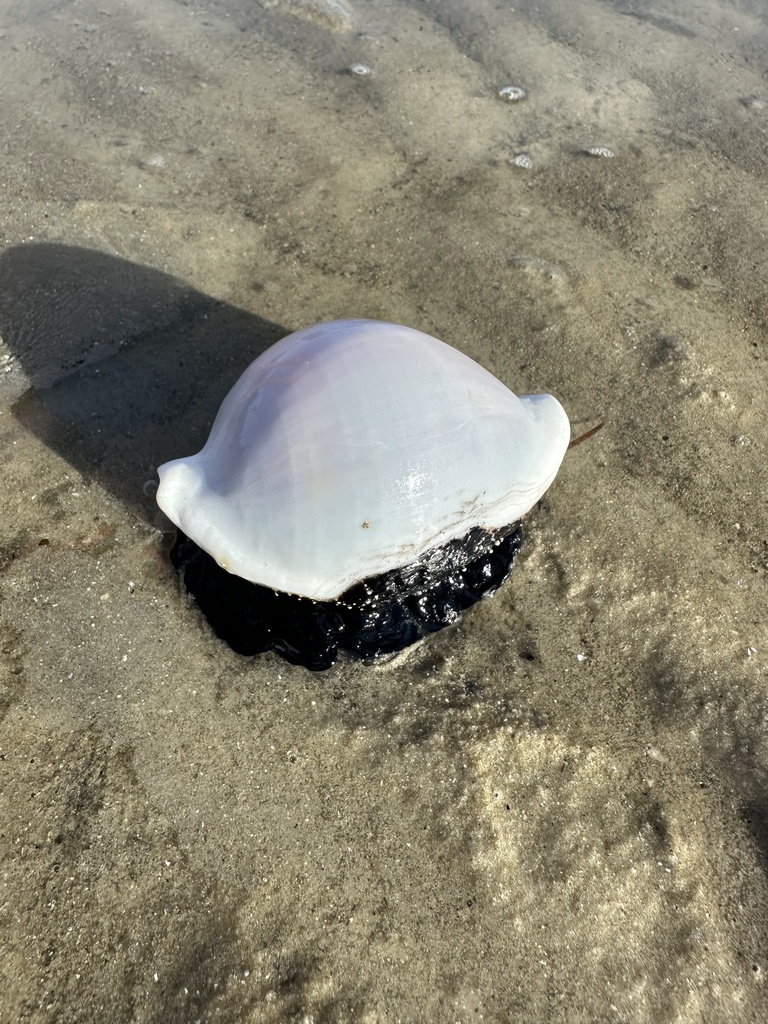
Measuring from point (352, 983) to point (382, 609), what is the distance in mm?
1168

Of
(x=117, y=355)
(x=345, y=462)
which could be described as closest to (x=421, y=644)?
(x=345, y=462)

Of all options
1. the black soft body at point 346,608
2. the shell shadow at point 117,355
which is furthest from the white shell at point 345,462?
A: the shell shadow at point 117,355

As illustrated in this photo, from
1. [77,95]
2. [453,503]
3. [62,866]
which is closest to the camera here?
[62,866]

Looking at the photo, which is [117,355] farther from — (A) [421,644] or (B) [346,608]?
(A) [421,644]

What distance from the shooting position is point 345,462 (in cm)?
215

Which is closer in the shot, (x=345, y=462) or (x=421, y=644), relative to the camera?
A: (x=345, y=462)

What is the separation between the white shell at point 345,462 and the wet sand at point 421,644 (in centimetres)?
50

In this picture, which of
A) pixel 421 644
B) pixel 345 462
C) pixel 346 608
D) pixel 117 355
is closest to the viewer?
pixel 345 462

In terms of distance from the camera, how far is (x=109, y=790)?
90.2 inches

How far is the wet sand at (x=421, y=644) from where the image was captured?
2.10m

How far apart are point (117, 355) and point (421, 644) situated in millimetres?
2013

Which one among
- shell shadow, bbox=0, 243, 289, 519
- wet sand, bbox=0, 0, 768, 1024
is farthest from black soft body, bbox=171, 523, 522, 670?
shell shadow, bbox=0, 243, 289, 519

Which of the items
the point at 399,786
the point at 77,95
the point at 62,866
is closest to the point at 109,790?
the point at 62,866

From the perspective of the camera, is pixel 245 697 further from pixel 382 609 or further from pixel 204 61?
pixel 204 61
